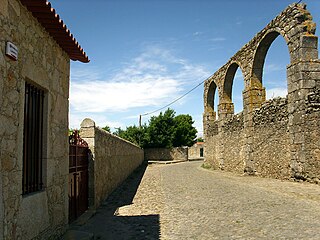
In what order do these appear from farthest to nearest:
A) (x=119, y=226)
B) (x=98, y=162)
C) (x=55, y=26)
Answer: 1. (x=98, y=162)
2. (x=119, y=226)
3. (x=55, y=26)

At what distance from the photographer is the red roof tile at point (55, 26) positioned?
3561mm

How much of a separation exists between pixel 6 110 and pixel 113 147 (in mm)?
7015

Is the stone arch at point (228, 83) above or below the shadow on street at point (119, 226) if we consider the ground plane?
above

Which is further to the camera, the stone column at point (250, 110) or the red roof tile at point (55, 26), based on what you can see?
the stone column at point (250, 110)

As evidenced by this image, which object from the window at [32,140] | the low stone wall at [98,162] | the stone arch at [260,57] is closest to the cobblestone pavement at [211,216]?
the low stone wall at [98,162]

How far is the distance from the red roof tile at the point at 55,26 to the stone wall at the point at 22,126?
78mm

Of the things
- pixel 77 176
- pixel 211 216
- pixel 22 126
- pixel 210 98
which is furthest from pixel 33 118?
pixel 210 98

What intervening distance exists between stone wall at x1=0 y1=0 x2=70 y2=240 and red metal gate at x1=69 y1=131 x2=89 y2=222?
0.68 m

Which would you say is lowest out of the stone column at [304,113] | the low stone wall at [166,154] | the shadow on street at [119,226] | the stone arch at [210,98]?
the shadow on street at [119,226]

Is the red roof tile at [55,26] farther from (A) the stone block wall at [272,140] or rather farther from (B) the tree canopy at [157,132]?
(B) the tree canopy at [157,132]

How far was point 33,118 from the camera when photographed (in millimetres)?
4043

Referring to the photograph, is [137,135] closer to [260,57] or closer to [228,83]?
[228,83]

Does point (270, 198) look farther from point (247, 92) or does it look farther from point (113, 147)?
point (247, 92)

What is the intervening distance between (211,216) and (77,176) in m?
2.73
